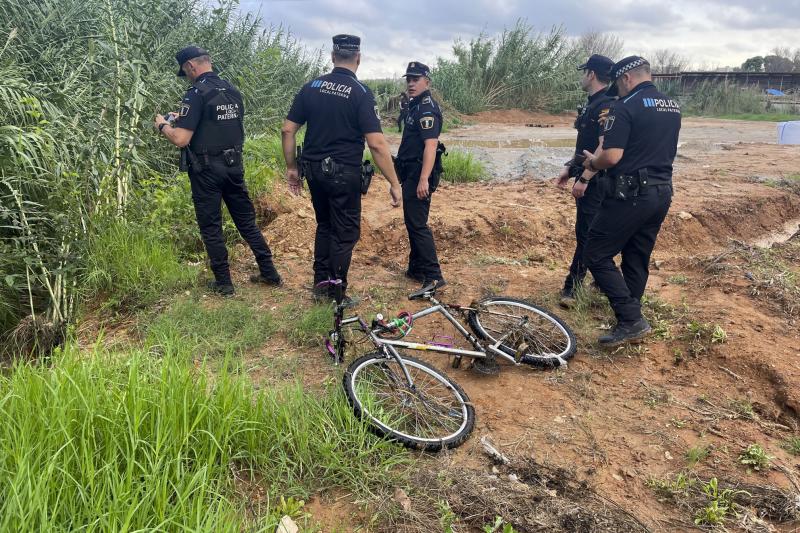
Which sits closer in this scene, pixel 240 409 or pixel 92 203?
pixel 240 409

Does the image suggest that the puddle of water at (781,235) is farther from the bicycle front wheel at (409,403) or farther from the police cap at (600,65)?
the bicycle front wheel at (409,403)

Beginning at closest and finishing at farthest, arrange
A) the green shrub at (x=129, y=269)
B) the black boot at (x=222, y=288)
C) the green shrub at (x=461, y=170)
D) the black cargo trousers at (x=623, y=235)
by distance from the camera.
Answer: the black cargo trousers at (x=623, y=235)
the green shrub at (x=129, y=269)
the black boot at (x=222, y=288)
the green shrub at (x=461, y=170)

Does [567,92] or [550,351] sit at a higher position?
[567,92]

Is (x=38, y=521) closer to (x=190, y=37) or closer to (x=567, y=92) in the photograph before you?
(x=190, y=37)

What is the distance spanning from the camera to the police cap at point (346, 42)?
150 inches

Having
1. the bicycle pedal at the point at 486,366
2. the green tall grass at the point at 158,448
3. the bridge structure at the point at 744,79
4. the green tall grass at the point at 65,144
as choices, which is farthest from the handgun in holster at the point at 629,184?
the bridge structure at the point at 744,79

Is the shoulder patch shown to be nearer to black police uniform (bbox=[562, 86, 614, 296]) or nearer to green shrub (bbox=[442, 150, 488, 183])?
black police uniform (bbox=[562, 86, 614, 296])

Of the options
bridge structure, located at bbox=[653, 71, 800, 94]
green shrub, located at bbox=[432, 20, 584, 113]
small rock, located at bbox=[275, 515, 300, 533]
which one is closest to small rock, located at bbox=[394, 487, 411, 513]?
small rock, located at bbox=[275, 515, 300, 533]

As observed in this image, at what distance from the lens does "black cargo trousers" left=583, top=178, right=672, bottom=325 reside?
352 cm

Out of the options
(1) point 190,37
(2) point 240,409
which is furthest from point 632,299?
(1) point 190,37

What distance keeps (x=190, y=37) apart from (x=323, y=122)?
543cm

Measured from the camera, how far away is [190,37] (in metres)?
7.99

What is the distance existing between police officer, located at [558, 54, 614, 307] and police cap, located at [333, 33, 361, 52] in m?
1.76

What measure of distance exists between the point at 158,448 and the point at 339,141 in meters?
2.57
